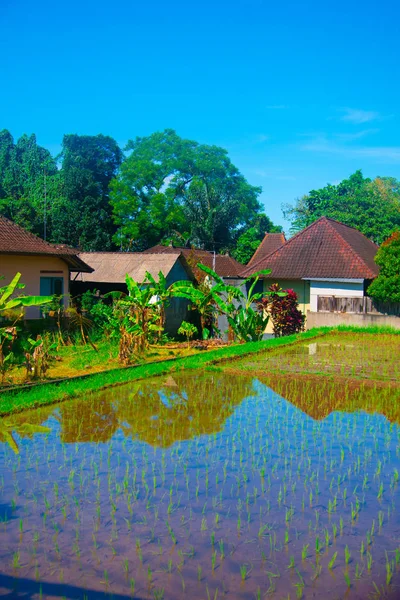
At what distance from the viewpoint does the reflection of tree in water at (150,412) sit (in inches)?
327

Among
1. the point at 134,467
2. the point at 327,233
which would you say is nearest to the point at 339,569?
the point at 134,467

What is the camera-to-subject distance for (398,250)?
21.8 metres

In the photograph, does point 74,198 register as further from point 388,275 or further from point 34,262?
point 388,275

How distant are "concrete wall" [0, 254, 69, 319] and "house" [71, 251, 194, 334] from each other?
6.01 feet

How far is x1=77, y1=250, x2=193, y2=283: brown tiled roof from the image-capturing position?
22.8m

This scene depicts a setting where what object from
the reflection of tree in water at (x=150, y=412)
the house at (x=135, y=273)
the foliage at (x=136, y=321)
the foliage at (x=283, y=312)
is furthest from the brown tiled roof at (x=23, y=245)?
the reflection of tree in water at (x=150, y=412)

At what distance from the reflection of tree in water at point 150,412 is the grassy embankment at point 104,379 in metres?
0.22

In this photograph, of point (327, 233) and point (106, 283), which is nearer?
point (106, 283)

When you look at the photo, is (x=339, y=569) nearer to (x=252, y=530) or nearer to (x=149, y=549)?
(x=252, y=530)

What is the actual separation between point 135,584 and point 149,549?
0.52m

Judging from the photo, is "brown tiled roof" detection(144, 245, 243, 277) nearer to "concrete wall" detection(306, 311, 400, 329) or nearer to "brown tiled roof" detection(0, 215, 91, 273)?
"concrete wall" detection(306, 311, 400, 329)

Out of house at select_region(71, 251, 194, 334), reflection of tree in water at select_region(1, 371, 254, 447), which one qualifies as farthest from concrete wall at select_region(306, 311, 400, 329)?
reflection of tree in water at select_region(1, 371, 254, 447)

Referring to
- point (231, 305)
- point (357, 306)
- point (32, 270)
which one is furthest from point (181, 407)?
point (357, 306)

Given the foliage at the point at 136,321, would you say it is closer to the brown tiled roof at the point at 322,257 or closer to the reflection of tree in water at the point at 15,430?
the reflection of tree in water at the point at 15,430
